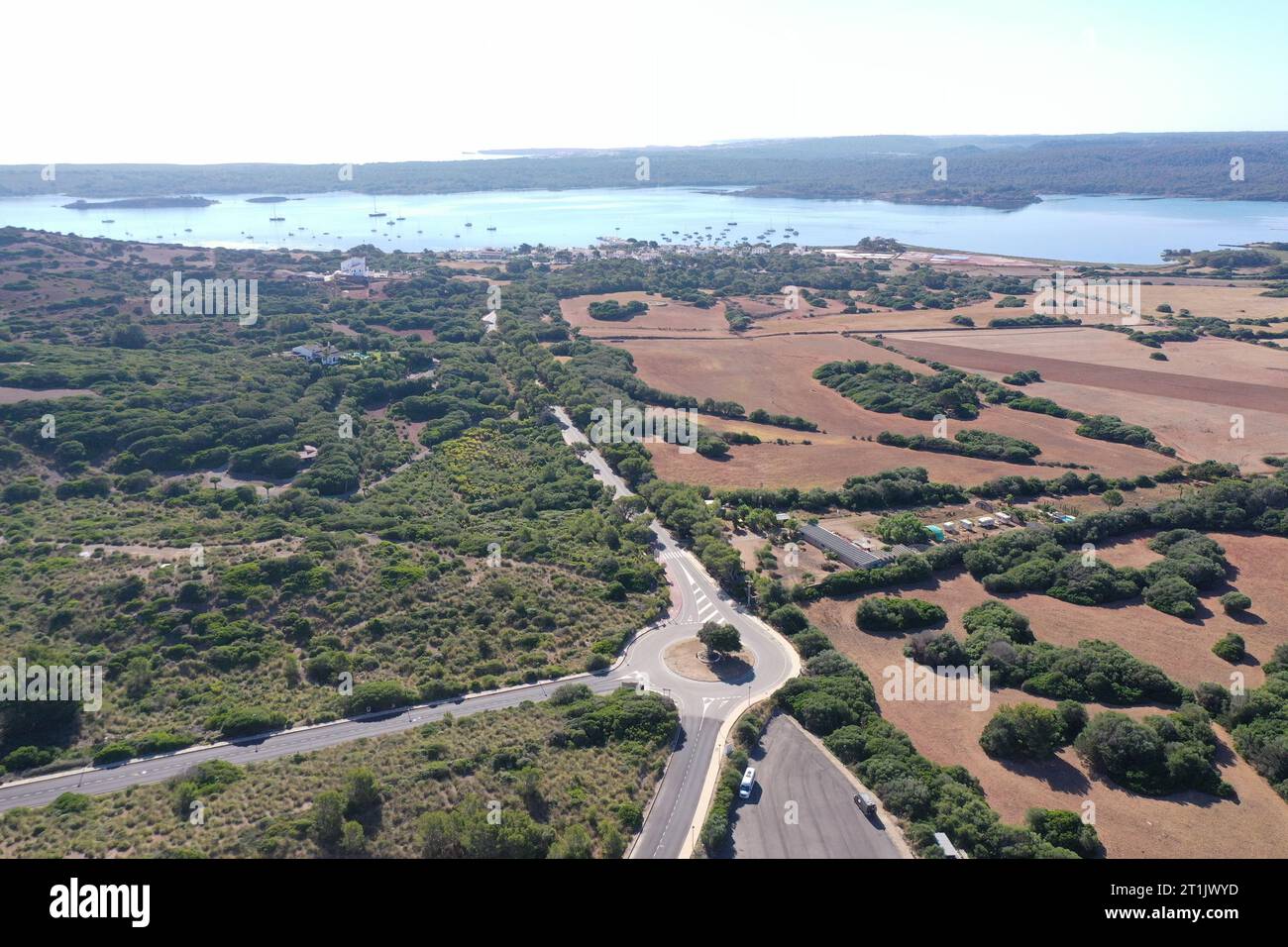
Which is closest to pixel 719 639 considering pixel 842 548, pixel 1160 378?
pixel 842 548

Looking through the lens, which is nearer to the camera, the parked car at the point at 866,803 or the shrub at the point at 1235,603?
the parked car at the point at 866,803

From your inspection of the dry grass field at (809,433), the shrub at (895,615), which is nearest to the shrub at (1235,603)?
the shrub at (895,615)

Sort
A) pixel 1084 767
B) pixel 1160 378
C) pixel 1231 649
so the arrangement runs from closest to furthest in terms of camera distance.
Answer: pixel 1084 767
pixel 1231 649
pixel 1160 378

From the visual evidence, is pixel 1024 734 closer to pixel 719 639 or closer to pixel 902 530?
pixel 719 639

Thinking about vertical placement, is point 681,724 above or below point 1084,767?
above

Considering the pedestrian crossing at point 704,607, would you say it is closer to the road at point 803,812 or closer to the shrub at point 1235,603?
the road at point 803,812

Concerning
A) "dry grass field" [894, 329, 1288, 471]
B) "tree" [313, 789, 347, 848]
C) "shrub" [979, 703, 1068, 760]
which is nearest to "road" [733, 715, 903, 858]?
"shrub" [979, 703, 1068, 760]
